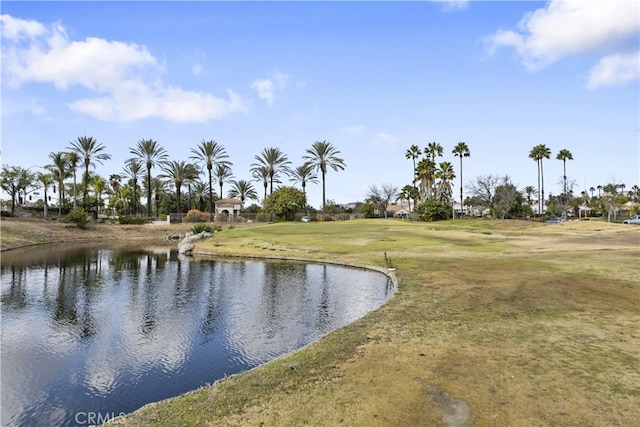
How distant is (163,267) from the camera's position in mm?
34562

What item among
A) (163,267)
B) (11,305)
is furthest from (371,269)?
(11,305)

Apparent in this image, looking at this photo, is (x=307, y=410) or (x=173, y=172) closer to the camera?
(x=307, y=410)

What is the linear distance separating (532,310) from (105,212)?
144173mm

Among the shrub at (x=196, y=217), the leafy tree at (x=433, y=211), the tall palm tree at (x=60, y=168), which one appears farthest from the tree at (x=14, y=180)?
the leafy tree at (x=433, y=211)

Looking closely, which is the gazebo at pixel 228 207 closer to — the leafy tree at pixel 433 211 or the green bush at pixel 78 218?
the green bush at pixel 78 218

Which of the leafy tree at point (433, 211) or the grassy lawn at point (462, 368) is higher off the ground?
the leafy tree at point (433, 211)

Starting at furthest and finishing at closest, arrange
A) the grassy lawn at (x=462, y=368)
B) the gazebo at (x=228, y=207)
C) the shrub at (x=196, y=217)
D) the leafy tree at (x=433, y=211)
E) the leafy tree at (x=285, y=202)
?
the gazebo at (x=228, y=207)
the leafy tree at (x=285, y=202)
the shrub at (x=196, y=217)
the leafy tree at (x=433, y=211)
the grassy lawn at (x=462, y=368)

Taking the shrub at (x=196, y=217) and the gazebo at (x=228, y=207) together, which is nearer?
the shrub at (x=196, y=217)

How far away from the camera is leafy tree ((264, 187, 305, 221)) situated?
84562 millimetres

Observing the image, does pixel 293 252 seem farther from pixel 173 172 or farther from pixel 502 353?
pixel 173 172

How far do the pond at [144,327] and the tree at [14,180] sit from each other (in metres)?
62.5

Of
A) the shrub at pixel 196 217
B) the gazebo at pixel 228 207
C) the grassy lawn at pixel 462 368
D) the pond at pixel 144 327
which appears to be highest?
the gazebo at pixel 228 207

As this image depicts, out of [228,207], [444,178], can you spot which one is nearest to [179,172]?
[228,207]

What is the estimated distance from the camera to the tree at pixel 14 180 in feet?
262
